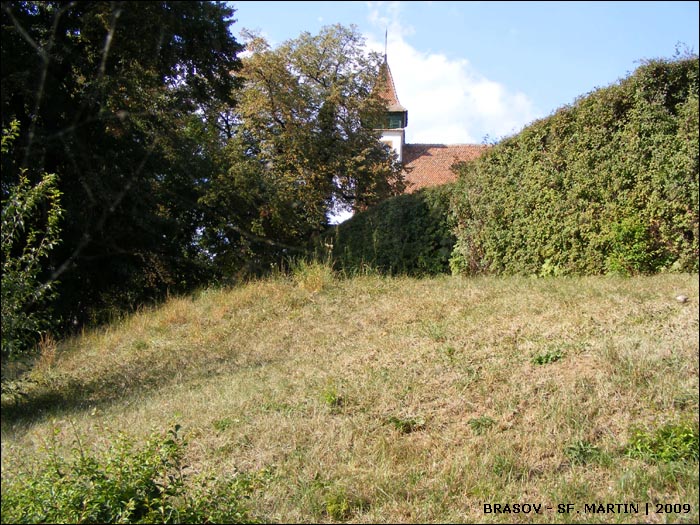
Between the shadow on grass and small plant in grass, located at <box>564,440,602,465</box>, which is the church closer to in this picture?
the shadow on grass

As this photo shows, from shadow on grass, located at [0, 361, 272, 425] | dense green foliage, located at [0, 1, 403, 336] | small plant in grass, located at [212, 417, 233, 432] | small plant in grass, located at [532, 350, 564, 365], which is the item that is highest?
dense green foliage, located at [0, 1, 403, 336]

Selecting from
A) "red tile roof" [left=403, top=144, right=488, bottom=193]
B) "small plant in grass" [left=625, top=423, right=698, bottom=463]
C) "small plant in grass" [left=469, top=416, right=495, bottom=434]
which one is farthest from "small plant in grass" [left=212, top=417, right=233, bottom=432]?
"red tile roof" [left=403, top=144, right=488, bottom=193]

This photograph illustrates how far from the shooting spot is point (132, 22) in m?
8.21

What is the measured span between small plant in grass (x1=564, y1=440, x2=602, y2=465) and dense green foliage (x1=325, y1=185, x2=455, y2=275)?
6.98 meters

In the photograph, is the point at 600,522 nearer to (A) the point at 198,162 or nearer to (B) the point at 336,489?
(B) the point at 336,489

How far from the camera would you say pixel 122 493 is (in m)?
3.43

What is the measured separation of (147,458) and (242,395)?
2281mm

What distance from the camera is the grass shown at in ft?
12.3

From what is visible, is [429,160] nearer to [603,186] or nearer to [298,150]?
[298,150]

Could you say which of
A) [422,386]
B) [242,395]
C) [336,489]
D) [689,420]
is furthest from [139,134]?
[689,420]

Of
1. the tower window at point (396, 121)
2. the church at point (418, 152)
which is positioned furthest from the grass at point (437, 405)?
the tower window at point (396, 121)

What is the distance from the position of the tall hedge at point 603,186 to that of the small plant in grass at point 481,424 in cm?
297

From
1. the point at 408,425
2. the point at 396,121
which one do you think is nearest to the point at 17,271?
the point at 408,425

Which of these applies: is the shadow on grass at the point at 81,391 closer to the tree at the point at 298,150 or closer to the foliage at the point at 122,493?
the foliage at the point at 122,493
